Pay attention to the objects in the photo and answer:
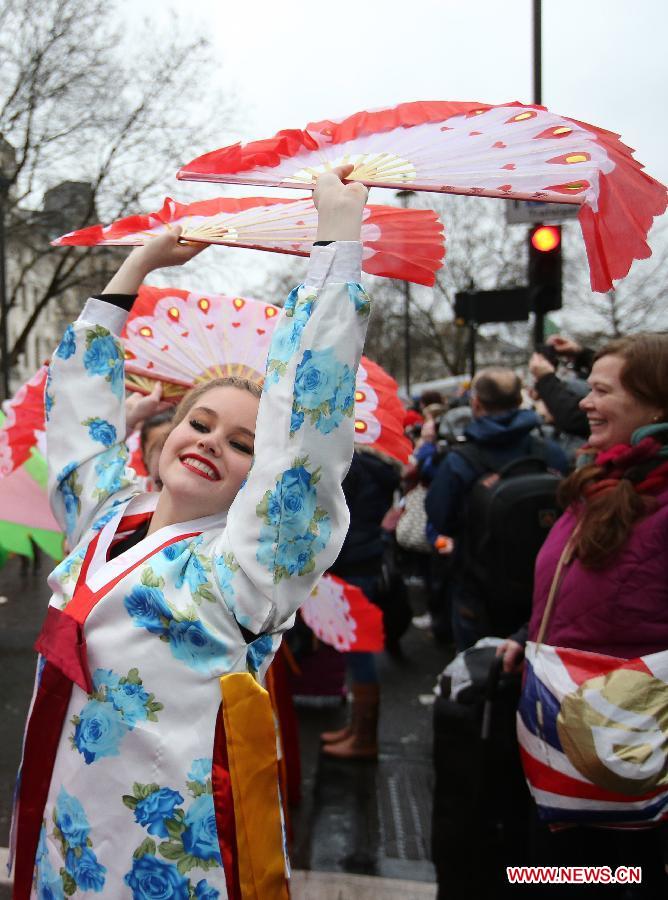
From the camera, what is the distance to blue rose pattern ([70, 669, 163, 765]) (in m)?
1.42

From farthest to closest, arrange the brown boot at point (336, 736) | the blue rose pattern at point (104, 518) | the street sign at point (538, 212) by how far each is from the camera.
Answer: the street sign at point (538, 212), the brown boot at point (336, 736), the blue rose pattern at point (104, 518)

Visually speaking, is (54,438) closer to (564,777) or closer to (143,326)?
(143,326)

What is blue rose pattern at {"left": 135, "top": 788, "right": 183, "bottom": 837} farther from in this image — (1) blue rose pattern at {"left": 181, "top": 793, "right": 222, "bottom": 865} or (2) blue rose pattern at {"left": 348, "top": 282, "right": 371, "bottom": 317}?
(2) blue rose pattern at {"left": 348, "top": 282, "right": 371, "bottom": 317}

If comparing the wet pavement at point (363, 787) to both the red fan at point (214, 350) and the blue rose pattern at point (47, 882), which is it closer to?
the blue rose pattern at point (47, 882)

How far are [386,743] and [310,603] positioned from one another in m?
1.72

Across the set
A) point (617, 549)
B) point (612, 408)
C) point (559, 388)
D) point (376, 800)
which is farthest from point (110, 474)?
point (376, 800)

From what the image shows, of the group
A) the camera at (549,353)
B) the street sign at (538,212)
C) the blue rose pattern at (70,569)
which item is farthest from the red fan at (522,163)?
the street sign at (538,212)

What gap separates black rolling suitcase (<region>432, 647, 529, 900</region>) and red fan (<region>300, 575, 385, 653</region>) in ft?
1.72

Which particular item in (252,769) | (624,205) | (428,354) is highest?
(624,205)

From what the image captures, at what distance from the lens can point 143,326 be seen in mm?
2727

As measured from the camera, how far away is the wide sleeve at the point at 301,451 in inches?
53.6

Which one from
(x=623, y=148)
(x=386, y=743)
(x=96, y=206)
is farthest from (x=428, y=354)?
(x=623, y=148)

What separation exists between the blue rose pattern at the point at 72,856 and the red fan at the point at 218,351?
149 centimetres

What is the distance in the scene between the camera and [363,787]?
385 centimetres
